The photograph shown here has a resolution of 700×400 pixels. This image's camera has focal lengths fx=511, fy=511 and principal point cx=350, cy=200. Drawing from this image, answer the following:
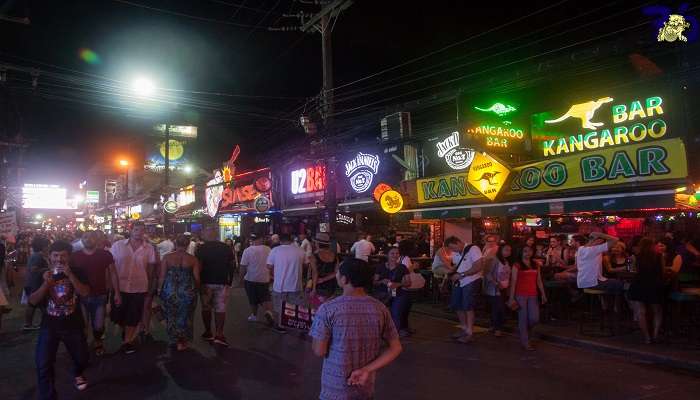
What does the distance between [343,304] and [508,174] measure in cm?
1096

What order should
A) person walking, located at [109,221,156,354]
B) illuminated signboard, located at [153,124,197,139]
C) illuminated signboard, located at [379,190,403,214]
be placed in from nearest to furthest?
person walking, located at [109,221,156,354]
illuminated signboard, located at [379,190,403,214]
illuminated signboard, located at [153,124,197,139]

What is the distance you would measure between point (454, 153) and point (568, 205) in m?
5.64

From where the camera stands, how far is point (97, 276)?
733 centimetres

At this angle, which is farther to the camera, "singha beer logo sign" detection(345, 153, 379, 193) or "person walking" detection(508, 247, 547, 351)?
"singha beer logo sign" detection(345, 153, 379, 193)

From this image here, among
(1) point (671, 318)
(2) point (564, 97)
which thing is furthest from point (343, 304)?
(2) point (564, 97)

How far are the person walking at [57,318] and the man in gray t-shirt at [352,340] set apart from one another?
3.58 metres

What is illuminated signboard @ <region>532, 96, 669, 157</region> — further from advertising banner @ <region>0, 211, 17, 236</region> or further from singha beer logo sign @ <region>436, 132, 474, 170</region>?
advertising banner @ <region>0, 211, 17, 236</region>

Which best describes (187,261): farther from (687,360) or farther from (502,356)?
(687,360)

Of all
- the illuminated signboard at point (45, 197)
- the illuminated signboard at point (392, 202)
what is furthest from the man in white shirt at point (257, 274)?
the illuminated signboard at point (45, 197)

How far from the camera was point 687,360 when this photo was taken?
7.32 metres

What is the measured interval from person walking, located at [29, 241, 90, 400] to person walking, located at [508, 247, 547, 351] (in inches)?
243

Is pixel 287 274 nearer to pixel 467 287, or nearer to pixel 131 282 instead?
pixel 131 282

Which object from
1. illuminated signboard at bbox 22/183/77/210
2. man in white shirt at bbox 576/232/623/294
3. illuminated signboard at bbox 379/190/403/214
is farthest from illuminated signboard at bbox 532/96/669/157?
illuminated signboard at bbox 22/183/77/210

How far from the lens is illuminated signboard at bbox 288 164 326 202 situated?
22.5 metres
